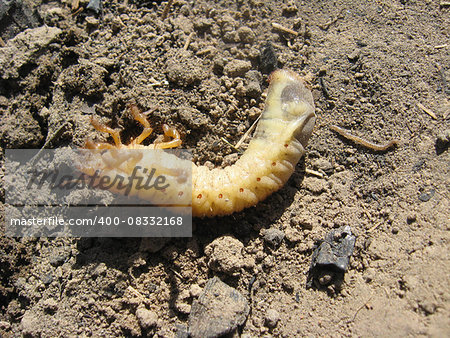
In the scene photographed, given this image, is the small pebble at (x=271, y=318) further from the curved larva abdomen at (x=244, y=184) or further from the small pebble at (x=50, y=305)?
the small pebble at (x=50, y=305)

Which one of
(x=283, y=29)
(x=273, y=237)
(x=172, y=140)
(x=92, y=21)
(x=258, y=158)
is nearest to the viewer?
(x=273, y=237)

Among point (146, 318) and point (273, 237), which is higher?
point (273, 237)

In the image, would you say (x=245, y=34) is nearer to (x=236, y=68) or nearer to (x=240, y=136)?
(x=236, y=68)

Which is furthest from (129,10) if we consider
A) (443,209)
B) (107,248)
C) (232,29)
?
(443,209)

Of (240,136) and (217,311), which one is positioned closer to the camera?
(217,311)

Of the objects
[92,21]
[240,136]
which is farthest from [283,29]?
[92,21]

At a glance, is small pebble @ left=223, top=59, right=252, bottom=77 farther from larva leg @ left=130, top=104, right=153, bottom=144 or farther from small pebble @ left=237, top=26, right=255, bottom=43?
larva leg @ left=130, top=104, right=153, bottom=144

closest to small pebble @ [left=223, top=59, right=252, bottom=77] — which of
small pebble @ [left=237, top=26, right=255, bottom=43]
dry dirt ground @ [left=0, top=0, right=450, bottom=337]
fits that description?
dry dirt ground @ [left=0, top=0, right=450, bottom=337]

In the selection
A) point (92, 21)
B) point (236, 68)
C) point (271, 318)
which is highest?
point (92, 21)
